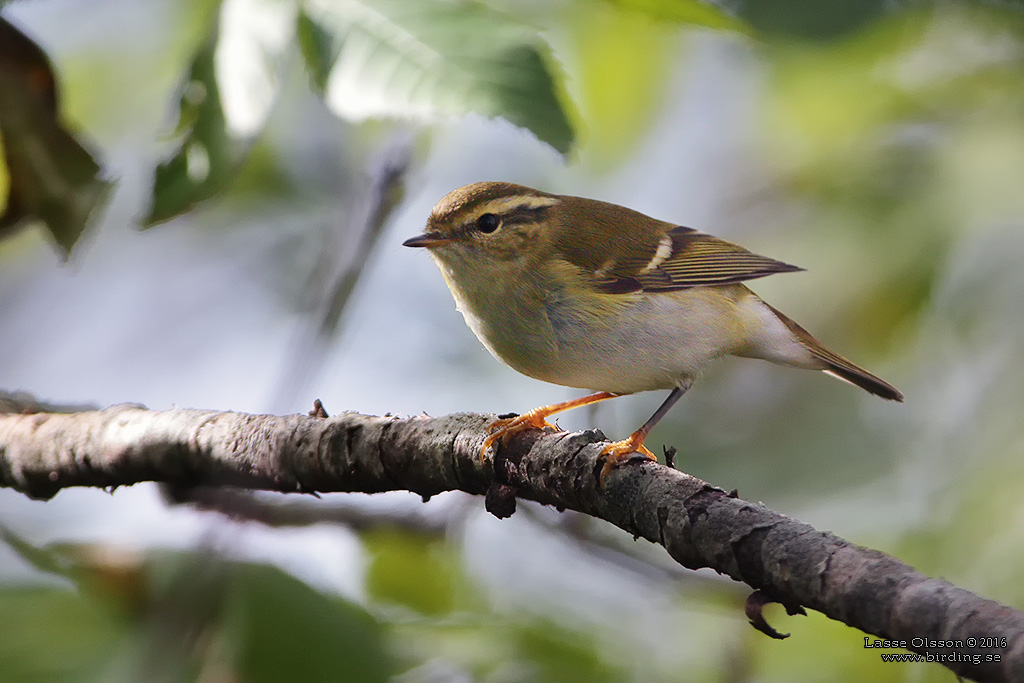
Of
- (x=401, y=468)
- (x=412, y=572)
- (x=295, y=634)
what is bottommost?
(x=295, y=634)

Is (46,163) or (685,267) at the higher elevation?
(685,267)

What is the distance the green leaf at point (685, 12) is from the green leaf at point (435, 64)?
0.28 m

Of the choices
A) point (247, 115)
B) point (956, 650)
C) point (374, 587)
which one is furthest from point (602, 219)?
point (956, 650)

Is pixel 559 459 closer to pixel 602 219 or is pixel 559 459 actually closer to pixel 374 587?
pixel 374 587

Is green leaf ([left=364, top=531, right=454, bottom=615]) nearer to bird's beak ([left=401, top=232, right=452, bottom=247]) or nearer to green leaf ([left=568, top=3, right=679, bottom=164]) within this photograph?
bird's beak ([left=401, top=232, right=452, bottom=247])

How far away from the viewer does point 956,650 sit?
1.19 metres

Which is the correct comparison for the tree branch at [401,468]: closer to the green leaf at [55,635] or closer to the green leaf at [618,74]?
the green leaf at [55,635]

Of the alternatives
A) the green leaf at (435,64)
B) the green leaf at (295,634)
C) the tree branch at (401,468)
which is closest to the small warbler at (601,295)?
the tree branch at (401,468)

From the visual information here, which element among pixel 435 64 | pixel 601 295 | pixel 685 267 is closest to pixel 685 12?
pixel 435 64

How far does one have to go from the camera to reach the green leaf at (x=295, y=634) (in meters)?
2.02

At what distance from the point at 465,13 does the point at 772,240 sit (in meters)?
3.70

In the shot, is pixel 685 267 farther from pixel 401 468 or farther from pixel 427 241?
pixel 401 468

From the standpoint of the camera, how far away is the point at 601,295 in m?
3.45

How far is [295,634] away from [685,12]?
182 cm
